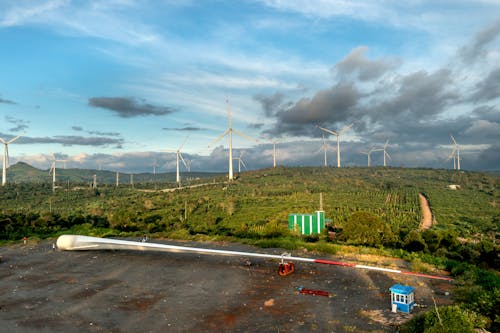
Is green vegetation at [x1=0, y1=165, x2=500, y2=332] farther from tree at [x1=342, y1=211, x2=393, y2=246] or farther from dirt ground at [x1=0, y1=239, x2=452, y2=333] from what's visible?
dirt ground at [x1=0, y1=239, x2=452, y2=333]

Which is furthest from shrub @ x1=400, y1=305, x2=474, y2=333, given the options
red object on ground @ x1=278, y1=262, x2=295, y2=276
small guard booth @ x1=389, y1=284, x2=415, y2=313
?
red object on ground @ x1=278, y1=262, x2=295, y2=276

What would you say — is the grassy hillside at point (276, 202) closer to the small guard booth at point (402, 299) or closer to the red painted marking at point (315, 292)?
the red painted marking at point (315, 292)

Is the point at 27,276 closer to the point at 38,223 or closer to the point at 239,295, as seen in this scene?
the point at 239,295

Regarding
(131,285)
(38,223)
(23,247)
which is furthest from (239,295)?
(38,223)

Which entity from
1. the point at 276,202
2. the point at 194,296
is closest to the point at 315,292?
the point at 194,296

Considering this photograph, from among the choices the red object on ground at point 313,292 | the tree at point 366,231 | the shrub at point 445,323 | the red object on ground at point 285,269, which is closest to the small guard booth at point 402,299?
the shrub at point 445,323

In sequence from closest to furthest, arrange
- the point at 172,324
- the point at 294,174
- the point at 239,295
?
the point at 172,324
the point at 239,295
the point at 294,174
